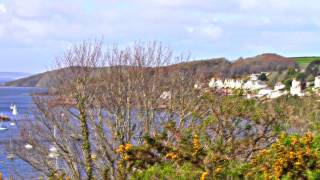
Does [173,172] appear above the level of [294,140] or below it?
below

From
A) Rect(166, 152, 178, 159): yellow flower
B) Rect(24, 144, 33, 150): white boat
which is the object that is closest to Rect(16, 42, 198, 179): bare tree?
Rect(24, 144, 33, 150): white boat

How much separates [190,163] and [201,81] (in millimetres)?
11367

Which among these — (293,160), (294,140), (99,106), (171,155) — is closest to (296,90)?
(99,106)

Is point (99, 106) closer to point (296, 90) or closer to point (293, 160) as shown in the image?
point (296, 90)

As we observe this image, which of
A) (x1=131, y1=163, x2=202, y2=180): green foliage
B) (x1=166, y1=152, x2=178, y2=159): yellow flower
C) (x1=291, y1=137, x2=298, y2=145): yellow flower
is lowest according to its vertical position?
(x1=131, y1=163, x2=202, y2=180): green foliage

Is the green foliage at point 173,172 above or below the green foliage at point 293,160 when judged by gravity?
below

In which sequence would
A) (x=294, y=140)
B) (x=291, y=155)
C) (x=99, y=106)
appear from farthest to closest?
(x=99, y=106) < (x=294, y=140) < (x=291, y=155)

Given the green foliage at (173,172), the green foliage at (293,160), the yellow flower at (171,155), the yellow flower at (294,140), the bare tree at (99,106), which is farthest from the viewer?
the bare tree at (99,106)

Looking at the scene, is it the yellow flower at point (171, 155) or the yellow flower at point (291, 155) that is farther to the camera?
the yellow flower at point (171, 155)

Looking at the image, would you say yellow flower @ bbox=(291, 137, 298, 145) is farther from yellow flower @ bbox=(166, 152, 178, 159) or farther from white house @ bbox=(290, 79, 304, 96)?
white house @ bbox=(290, 79, 304, 96)

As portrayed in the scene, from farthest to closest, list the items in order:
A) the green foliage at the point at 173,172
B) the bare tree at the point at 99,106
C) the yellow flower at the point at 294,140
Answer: the bare tree at the point at 99,106
the green foliage at the point at 173,172
the yellow flower at the point at 294,140

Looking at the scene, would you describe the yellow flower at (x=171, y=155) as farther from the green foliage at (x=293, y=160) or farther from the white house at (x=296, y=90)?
the white house at (x=296, y=90)

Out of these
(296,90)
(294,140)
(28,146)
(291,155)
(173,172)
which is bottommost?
Result: (28,146)

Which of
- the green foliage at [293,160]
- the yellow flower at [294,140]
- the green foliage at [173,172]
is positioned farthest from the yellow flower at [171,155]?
the yellow flower at [294,140]
